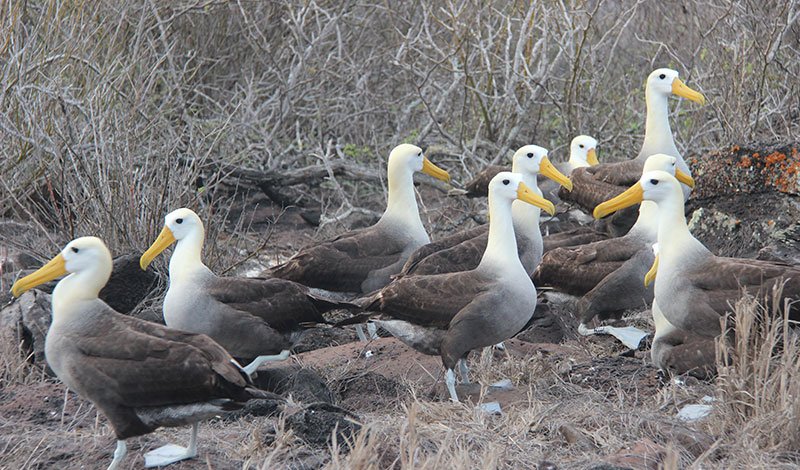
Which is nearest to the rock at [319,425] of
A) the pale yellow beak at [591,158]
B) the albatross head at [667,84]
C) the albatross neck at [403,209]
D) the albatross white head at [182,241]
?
the albatross white head at [182,241]

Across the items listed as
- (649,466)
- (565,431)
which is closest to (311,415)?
(565,431)

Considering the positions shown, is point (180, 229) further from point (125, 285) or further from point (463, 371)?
point (463, 371)

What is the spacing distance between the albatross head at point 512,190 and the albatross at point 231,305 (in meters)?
1.05

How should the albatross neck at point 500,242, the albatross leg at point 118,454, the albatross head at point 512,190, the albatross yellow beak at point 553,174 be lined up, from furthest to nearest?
the albatross yellow beak at point 553,174
the albatross head at point 512,190
the albatross neck at point 500,242
the albatross leg at point 118,454

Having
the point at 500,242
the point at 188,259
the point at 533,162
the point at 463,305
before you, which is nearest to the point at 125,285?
the point at 188,259

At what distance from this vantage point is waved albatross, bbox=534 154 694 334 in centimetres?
644

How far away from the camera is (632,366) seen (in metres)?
5.64

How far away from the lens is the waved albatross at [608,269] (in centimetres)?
644

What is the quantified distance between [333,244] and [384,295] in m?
1.22

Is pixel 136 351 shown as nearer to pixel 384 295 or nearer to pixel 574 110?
pixel 384 295

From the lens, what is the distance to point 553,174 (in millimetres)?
6965

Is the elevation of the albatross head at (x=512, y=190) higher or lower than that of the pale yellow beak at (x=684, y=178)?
higher

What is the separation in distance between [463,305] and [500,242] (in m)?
0.43

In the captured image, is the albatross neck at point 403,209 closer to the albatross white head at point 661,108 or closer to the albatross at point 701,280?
the albatross white head at point 661,108
